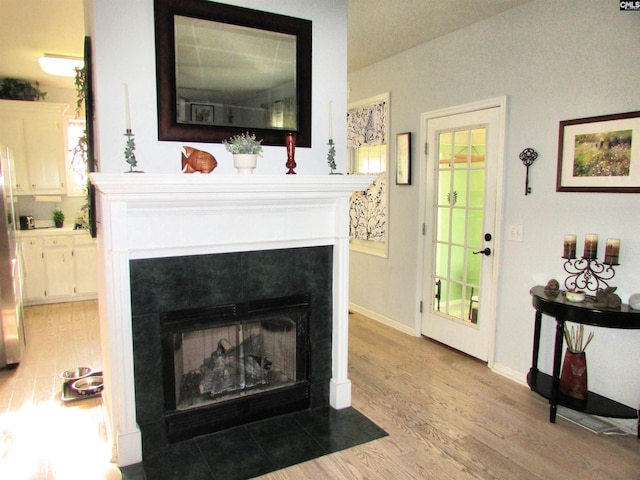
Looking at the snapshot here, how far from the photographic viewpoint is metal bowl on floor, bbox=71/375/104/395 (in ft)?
10.6

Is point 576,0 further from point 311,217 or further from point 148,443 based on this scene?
point 148,443

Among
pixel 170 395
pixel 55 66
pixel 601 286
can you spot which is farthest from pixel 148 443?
pixel 55 66

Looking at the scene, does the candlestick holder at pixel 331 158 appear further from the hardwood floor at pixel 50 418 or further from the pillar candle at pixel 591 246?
the hardwood floor at pixel 50 418

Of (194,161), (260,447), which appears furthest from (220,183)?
(260,447)

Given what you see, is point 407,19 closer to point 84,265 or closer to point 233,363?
point 233,363

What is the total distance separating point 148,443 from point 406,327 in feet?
8.92

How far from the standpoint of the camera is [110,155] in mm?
2320

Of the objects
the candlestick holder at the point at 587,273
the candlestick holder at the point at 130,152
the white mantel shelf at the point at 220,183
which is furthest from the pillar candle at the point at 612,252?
the candlestick holder at the point at 130,152

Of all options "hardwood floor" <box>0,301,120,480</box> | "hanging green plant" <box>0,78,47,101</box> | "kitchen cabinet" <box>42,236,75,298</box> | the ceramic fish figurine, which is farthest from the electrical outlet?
"hanging green plant" <box>0,78,47,101</box>

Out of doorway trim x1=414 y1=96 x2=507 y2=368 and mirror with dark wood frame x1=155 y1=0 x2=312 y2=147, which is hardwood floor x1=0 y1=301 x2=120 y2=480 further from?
doorway trim x1=414 y1=96 x2=507 y2=368

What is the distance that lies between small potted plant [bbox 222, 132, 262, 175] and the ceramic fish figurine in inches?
6.2

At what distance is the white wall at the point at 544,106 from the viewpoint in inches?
109

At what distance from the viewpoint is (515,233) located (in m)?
3.42

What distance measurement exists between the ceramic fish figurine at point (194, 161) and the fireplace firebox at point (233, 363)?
2.56ft
